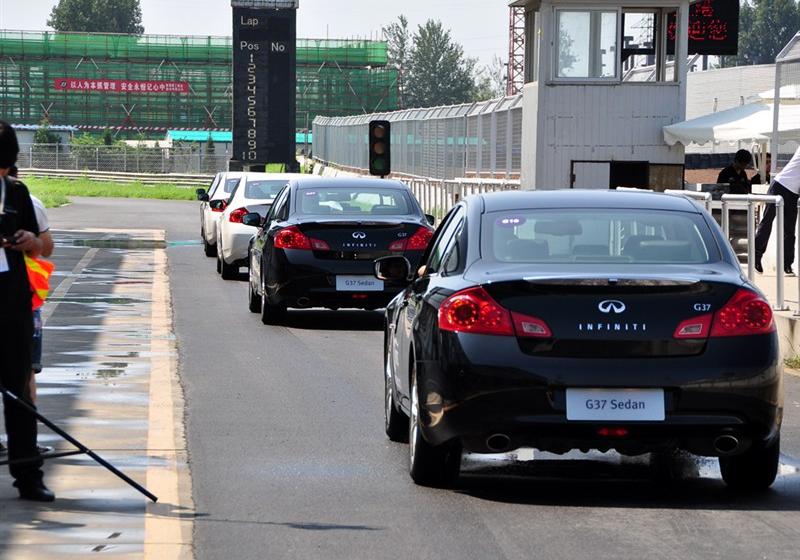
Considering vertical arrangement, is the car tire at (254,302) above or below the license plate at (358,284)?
below

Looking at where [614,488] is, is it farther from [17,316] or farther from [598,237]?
[17,316]

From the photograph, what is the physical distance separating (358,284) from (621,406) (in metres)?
9.28

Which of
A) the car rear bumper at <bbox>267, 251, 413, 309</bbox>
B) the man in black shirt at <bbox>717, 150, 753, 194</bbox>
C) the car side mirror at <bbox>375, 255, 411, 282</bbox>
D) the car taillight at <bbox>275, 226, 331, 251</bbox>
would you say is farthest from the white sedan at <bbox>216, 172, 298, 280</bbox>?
the car side mirror at <bbox>375, 255, 411, 282</bbox>

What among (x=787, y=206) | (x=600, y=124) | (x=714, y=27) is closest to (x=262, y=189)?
(x=600, y=124)

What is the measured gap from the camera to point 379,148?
93.9ft

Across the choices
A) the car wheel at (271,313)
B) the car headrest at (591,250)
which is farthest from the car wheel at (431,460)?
the car wheel at (271,313)

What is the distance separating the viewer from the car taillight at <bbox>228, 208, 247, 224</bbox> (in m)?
23.9

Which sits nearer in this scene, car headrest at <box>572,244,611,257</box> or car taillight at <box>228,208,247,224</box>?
car headrest at <box>572,244,611,257</box>

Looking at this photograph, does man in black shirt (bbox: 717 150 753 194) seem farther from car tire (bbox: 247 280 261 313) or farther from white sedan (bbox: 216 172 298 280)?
car tire (bbox: 247 280 261 313)

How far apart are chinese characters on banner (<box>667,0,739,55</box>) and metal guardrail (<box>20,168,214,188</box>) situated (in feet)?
147

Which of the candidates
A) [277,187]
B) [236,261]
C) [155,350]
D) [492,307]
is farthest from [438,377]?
[277,187]

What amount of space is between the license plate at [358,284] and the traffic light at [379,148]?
1163 centimetres

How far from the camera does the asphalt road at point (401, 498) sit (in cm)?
692

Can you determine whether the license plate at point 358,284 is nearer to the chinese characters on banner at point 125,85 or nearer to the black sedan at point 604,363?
the black sedan at point 604,363
